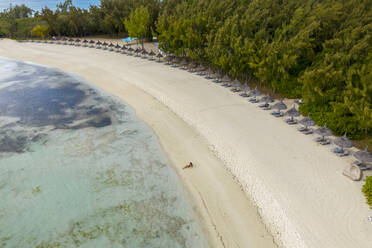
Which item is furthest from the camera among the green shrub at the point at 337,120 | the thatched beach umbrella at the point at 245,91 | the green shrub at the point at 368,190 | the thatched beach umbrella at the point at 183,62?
the thatched beach umbrella at the point at 183,62

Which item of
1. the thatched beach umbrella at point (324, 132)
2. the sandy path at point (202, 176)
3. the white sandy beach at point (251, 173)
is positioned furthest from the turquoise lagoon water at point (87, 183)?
the thatched beach umbrella at point (324, 132)

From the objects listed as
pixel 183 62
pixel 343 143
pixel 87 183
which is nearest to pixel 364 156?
pixel 343 143

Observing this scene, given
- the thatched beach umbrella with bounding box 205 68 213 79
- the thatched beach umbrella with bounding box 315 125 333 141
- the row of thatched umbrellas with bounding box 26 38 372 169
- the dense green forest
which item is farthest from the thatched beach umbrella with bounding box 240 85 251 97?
the thatched beach umbrella with bounding box 315 125 333 141

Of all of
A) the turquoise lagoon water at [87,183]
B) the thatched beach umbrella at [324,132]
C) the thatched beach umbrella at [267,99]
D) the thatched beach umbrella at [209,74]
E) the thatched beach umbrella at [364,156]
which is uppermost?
the thatched beach umbrella at [209,74]

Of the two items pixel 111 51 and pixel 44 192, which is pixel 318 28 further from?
pixel 111 51

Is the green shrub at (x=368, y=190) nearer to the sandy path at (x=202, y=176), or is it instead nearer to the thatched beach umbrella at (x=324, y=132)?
the thatched beach umbrella at (x=324, y=132)
